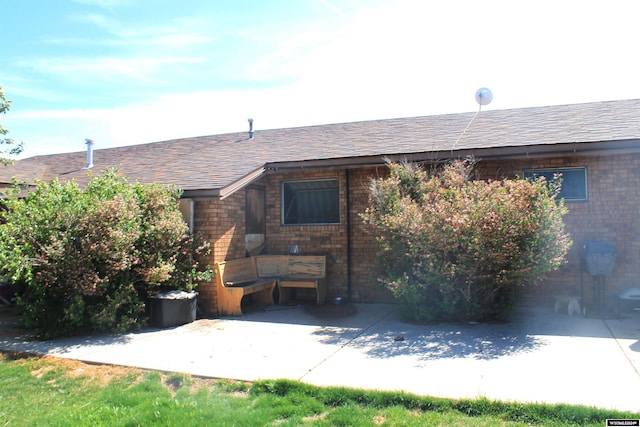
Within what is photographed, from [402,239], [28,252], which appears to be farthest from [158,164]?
[402,239]

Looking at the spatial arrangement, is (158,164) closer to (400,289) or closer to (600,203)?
(400,289)

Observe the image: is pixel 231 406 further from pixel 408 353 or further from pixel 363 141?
pixel 363 141

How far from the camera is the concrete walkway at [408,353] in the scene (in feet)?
14.6

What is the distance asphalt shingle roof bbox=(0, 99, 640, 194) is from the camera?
28.7ft

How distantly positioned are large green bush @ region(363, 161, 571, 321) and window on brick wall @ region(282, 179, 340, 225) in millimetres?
2115

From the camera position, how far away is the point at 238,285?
29.1 ft

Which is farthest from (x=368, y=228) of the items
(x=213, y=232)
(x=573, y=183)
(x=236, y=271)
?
(x=573, y=183)

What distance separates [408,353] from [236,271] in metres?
4.38

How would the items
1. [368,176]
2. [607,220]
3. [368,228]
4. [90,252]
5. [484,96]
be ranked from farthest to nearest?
[484,96], [368,176], [368,228], [607,220], [90,252]

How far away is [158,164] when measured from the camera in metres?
12.0

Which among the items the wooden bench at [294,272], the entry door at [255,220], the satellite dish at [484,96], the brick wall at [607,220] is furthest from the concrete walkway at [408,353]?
the satellite dish at [484,96]

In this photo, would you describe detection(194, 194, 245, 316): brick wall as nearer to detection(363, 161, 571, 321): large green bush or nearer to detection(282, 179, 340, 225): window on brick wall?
detection(282, 179, 340, 225): window on brick wall

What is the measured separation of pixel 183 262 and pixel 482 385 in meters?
5.65

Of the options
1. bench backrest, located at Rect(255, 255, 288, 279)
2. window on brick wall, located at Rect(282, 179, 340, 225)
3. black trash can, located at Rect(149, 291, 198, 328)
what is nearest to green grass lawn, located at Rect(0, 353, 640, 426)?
black trash can, located at Rect(149, 291, 198, 328)
